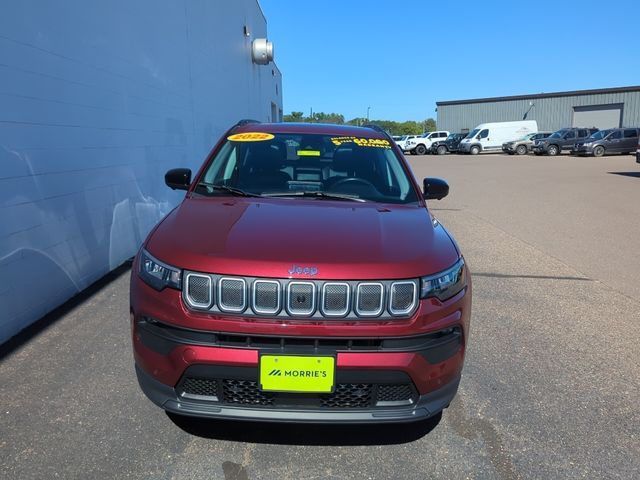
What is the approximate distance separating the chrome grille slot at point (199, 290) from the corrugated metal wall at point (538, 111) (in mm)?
54951

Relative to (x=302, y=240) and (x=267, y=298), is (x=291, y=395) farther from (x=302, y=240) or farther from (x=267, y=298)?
(x=302, y=240)

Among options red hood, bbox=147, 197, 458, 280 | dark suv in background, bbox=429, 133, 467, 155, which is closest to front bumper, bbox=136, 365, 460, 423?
red hood, bbox=147, 197, 458, 280

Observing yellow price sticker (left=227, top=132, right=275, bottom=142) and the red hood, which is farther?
yellow price sticker (left=227, top=132, right=275, bottom=142)

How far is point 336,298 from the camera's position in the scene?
2.30 metres

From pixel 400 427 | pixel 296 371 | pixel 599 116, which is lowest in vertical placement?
pixel 400 427

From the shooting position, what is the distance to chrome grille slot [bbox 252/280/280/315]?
2289 mm

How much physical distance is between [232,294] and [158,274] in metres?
0.43

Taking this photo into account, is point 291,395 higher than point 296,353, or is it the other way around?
point 296,353

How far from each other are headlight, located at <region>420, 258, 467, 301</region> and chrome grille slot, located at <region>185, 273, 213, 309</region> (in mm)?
989

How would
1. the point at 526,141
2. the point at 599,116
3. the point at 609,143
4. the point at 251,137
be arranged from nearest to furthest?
the point at 251,137, the point at 609,143, the point at 526,141, the point at 599,116

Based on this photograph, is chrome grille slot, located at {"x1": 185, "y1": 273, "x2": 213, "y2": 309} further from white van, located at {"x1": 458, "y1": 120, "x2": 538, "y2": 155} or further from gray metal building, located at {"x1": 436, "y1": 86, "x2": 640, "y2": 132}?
gray metal building, located at {"x1": 436, "y1": 86, "x2": 640, "y2": 132}

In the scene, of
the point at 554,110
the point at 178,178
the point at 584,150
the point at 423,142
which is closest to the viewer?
the point at 178,178

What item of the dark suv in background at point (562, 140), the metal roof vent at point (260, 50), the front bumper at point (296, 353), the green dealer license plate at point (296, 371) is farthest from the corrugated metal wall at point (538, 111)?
the green dealer license plate at point (296, 371)

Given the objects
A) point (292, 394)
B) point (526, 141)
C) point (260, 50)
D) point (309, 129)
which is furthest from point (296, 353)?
point (526, 141)
